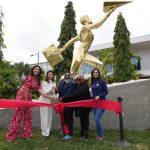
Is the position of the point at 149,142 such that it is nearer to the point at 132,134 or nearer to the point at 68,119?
the point at 132,134

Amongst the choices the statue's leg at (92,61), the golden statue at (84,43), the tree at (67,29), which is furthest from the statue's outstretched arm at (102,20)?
the tree at (67,29)

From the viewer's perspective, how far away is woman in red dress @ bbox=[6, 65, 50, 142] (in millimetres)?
7008

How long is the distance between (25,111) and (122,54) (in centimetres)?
1949

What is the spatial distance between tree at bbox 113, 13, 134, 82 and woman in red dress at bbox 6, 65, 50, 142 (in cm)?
1935

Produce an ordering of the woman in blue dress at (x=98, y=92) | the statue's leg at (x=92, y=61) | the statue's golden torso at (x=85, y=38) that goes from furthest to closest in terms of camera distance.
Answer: the statue's leg at (x=92, y=61) → the statue's golden torso at (x=85, y=38) → the woman in blue dress at (x=98, y=92)

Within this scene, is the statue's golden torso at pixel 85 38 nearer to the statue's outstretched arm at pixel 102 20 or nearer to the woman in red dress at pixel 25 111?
the statue's outstretched arm at pixel 102 20

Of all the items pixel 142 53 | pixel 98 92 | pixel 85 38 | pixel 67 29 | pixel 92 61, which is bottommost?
pixel 98 92

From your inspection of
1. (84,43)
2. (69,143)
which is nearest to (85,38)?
(84,43)

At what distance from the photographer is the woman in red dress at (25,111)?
7.01 m

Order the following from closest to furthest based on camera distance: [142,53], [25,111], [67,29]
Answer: [25,111], [67,29], [142,53]

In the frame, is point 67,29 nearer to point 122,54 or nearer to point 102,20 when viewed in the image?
point 122,54

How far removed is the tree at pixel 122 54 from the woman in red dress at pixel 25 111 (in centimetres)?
1935

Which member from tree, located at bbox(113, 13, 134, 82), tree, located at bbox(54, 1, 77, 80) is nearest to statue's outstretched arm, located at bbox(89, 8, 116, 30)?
tree, located at bbox(54, 1, 77, 80)

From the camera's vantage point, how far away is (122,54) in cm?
2597
